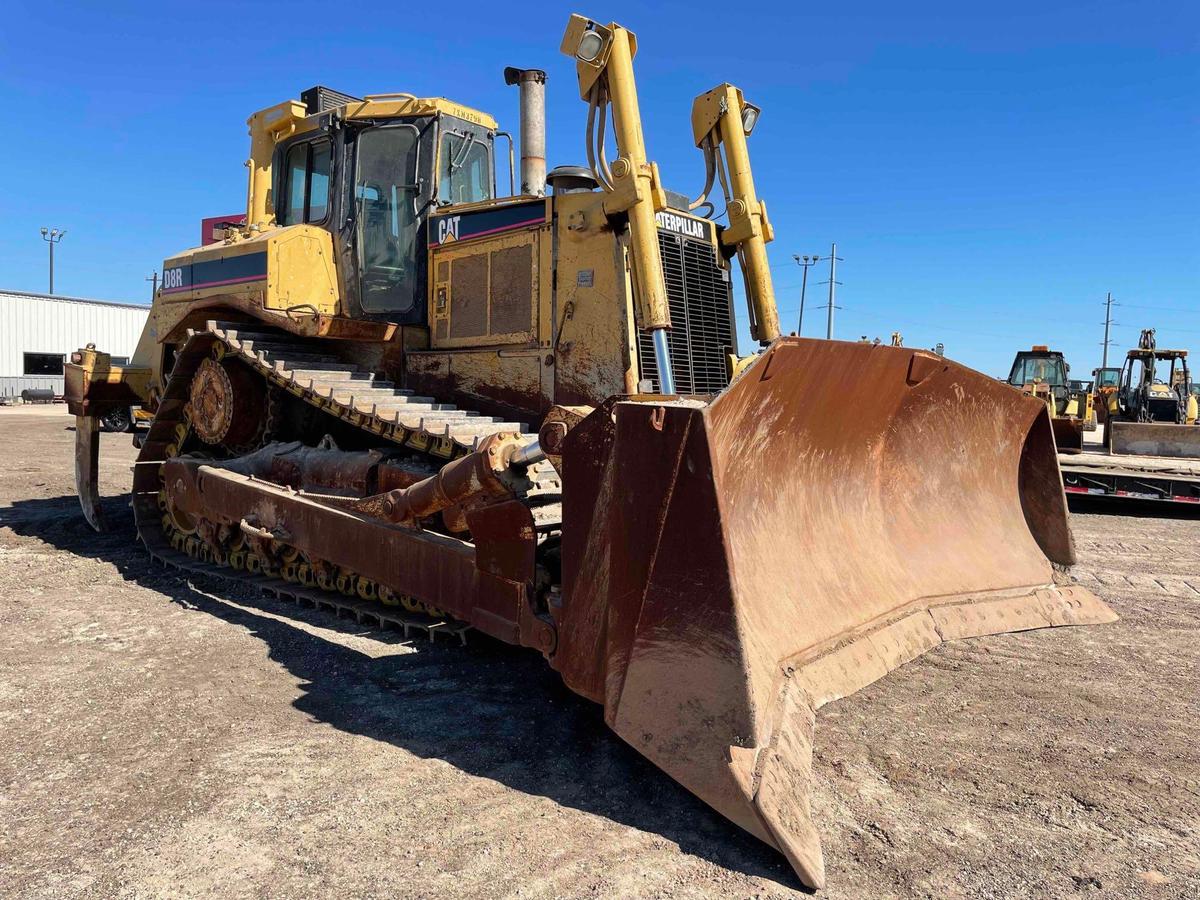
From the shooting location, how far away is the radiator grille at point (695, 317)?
5.60m

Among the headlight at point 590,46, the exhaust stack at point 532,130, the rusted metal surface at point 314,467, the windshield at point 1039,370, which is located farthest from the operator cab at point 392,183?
the windshield at point 1039,370

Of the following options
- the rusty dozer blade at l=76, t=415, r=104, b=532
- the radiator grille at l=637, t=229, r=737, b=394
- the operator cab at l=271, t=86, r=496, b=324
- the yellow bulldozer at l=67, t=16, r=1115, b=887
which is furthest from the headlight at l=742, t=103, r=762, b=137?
the rusty dozer blade at l=76, t=415, r=104, b=532

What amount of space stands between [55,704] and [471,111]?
4705mm

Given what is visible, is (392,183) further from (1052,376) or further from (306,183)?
(1052,376)

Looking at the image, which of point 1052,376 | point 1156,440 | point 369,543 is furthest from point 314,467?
point 1052,376

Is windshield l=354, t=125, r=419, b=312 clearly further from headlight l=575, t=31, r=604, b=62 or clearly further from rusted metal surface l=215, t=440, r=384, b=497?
headlight l=575, t=31, r=604, b=62

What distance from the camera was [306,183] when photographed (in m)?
6.92

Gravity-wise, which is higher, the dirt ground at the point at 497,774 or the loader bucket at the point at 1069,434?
the loader bucket at the point at 1069,434

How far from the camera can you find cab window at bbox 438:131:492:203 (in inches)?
250

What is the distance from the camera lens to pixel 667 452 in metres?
2.96

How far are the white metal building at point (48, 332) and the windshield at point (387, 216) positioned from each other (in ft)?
114

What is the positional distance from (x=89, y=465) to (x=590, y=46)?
19.2 ft

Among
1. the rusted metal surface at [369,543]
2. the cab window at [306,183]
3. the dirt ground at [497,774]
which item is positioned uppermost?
the cab window at [306,183]

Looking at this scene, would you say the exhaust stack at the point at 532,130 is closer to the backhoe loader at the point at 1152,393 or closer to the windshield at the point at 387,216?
the windshield at the point at 387,216
